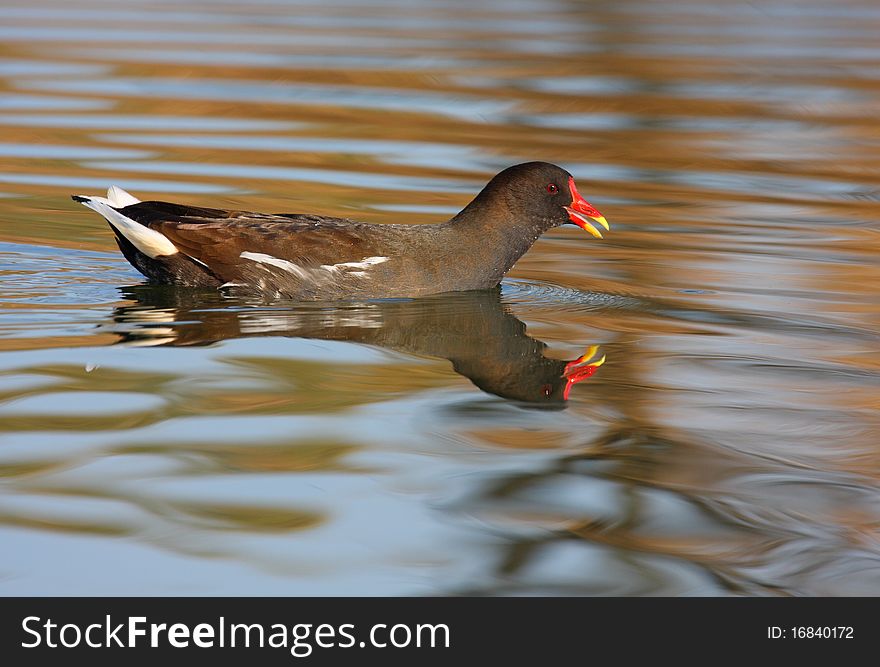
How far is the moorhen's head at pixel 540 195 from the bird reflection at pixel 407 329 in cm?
53

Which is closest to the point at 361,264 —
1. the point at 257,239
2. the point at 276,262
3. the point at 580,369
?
the point at 276,262

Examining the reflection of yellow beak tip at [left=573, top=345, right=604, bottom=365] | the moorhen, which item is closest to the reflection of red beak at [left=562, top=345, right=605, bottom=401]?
the reflection of yellow beak tip at [left=573, top=345, right=604, bottom=365]

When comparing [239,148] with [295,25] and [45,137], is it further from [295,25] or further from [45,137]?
[295,25]

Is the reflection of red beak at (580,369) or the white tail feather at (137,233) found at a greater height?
the white tail feather at (137,233)

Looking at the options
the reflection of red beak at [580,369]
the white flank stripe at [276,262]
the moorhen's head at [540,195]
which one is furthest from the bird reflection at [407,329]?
the moorhen's head at [540,195]

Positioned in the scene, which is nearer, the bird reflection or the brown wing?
the bird reflection

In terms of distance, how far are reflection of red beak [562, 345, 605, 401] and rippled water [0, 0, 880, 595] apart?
0.03 meters

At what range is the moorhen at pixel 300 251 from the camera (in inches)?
296

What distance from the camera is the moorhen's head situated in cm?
809

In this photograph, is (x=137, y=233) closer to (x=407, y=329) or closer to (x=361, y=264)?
(x=361, y=264)

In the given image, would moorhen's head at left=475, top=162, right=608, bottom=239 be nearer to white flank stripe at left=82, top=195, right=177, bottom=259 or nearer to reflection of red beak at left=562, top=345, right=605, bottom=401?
reflection of red beak at left=562, top=345, right=605, bottom=401

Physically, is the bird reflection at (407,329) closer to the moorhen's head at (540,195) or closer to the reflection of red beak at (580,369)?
the reflection of red beak at (580,369)

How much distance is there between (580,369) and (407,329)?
97 cm
